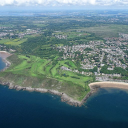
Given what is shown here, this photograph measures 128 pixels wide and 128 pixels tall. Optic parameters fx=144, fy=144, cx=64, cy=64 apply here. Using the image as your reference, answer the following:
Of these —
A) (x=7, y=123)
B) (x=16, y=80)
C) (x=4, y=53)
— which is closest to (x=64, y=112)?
(x=7, y=123)

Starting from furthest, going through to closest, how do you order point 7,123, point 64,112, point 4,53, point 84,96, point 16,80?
1. point 4,53
2. point 16,80
3. point 84,96
4. point 64,112
5. point 7,123

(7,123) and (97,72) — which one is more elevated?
(97,72)

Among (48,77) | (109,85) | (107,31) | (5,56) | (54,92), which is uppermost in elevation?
(107,31)

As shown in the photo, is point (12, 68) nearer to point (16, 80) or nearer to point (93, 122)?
point (16, 80)

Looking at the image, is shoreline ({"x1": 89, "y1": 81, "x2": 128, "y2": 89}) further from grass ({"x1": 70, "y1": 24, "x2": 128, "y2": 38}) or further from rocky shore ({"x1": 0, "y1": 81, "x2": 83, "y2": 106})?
grass ({"x1": 70, "y1": 24, "x2": 128, "y2": 38})

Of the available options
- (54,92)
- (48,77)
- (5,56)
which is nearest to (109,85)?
(54,92)

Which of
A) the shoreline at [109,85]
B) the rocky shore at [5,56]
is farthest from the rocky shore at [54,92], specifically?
the rocky shore at [5,56]

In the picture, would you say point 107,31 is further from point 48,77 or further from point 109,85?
point 48,77

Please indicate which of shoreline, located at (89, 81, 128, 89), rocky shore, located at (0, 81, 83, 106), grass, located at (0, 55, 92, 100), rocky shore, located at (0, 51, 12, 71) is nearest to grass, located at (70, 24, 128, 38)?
grass, located at (0, 55, 92, 100)

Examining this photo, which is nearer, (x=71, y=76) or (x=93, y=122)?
(x=93, y=122)
